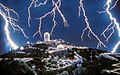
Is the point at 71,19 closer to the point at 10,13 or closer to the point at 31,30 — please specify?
the point at 31,30

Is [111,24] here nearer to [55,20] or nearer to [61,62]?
[55,20]

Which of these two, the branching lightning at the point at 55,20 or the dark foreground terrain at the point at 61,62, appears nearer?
the dark foreground terrain at the point at 61,62

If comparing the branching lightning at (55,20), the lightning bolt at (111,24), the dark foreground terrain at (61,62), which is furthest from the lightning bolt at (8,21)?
the lightning bolt at (111,24)

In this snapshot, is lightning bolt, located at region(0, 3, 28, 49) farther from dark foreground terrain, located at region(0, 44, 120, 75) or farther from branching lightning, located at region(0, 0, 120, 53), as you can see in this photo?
dark foreground terrain, located at region(0, 44, 120, 75)

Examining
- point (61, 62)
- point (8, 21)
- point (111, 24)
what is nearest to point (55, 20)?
point (8, 21)

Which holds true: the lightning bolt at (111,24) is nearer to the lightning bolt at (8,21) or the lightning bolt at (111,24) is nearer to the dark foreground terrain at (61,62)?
the dark foreground terrain at (61,62)

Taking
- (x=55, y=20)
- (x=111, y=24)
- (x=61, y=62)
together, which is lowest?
(x=61, y=62)

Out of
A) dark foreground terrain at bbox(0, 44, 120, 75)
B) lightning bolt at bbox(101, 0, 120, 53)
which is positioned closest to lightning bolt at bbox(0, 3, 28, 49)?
dark foreground terrain at bbox(0, 44, 120, 75)

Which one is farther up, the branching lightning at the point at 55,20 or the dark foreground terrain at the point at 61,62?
the branching lightning at the point at 55,20

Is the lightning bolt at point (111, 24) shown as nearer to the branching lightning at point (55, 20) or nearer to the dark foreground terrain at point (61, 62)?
the branching lightning at point (55, 20)

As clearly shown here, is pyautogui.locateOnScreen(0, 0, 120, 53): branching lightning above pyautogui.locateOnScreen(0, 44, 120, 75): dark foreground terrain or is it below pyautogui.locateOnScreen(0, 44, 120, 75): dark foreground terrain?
above

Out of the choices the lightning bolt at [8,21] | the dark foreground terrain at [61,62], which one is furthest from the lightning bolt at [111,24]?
the lightning bolt at [8,21]
